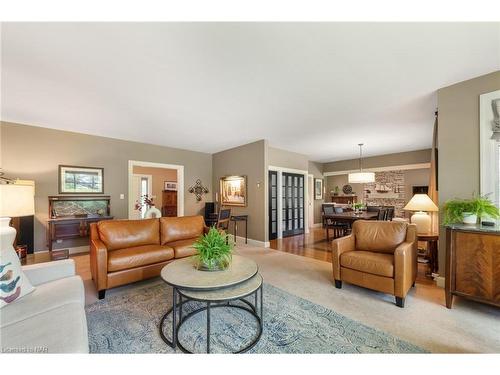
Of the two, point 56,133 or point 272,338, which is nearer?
point 272,338

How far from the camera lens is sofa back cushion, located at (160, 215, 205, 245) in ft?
10.9

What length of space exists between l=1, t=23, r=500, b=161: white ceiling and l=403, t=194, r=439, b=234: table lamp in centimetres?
144

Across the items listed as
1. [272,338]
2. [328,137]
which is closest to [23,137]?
[272,338]

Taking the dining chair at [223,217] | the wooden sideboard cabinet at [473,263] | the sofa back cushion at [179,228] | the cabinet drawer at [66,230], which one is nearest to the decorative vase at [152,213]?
the sofa back cushion at [179,228]

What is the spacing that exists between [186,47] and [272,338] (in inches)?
104

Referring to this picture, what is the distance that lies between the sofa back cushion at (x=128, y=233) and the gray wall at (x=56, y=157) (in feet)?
7.74

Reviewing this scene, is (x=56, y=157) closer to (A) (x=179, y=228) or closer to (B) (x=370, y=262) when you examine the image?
(A) (x=179, y=228)

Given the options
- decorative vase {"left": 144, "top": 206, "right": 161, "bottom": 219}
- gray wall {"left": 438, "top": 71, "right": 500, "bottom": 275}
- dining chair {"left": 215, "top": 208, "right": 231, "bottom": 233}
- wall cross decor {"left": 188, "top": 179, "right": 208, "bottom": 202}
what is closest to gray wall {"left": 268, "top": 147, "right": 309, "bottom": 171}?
dining chair {"left": 215, "top": 208, "right": 231, "bottom": 233}

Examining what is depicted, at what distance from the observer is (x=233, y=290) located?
171 centimetres

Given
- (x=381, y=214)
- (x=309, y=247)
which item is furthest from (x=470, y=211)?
(x=381, y=214)

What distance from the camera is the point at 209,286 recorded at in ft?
5.34

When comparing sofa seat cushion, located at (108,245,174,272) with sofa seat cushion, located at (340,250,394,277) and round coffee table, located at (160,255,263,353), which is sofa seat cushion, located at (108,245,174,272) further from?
sofa seat cushion, located at (340,250,394,277)

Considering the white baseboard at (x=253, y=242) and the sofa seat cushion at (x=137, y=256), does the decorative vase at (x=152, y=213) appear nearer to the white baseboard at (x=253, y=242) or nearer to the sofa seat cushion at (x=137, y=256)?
the sofa seat cushion at (x=137, y=256)
